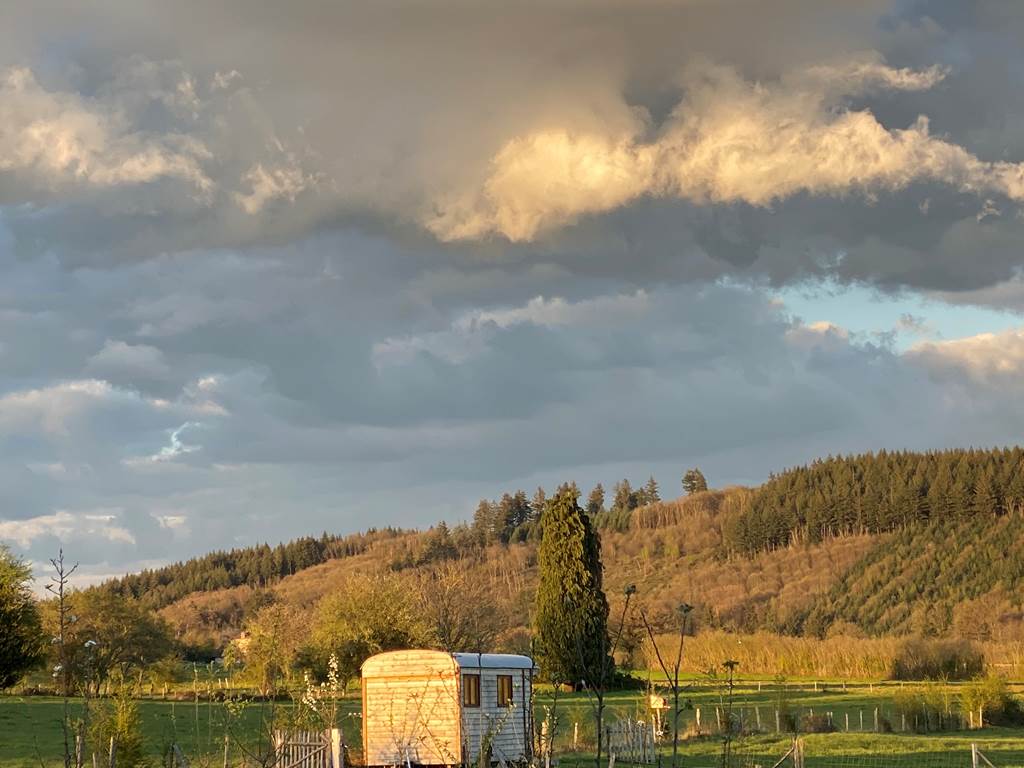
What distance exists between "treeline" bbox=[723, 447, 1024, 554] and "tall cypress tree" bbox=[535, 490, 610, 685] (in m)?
80.6

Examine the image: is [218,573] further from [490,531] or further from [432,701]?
[432,701]

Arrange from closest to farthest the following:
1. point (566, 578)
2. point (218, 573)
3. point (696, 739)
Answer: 1. point (696, 739)
2. point (566, 578)
3. point (218, 573)

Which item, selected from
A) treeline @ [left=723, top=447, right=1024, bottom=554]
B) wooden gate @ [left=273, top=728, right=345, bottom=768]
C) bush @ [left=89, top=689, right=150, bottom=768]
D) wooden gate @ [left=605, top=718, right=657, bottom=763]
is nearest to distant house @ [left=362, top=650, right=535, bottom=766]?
wooden gate @ [left=605, top=718, right=657, bottom=763]

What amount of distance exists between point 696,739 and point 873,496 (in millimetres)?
112844

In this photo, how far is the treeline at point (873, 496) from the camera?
128000mm

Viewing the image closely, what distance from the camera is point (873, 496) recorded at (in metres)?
142

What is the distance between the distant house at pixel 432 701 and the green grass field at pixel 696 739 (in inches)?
36.7

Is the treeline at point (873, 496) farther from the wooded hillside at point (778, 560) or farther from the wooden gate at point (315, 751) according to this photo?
the wooden gate at point (315, 751)

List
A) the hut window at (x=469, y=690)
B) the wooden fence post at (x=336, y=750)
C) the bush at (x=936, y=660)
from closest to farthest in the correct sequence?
the wooden fence post at (x=336, y=750), the hut window at (x=469, y=690), the bush at (x=936, y=660)

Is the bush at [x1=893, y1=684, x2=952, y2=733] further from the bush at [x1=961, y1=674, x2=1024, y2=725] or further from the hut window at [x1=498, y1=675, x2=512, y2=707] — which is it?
the hut window at [x1=498, y1=675, x2=512, y2=707]

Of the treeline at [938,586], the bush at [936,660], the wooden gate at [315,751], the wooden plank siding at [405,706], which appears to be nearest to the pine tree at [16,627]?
the wooden plank siding at [405,706]

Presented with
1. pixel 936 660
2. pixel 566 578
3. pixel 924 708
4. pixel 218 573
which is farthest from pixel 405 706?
pixel 218 573

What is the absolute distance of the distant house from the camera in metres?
26.9

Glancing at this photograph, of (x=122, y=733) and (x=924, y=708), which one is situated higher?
(x=122, y=733)
